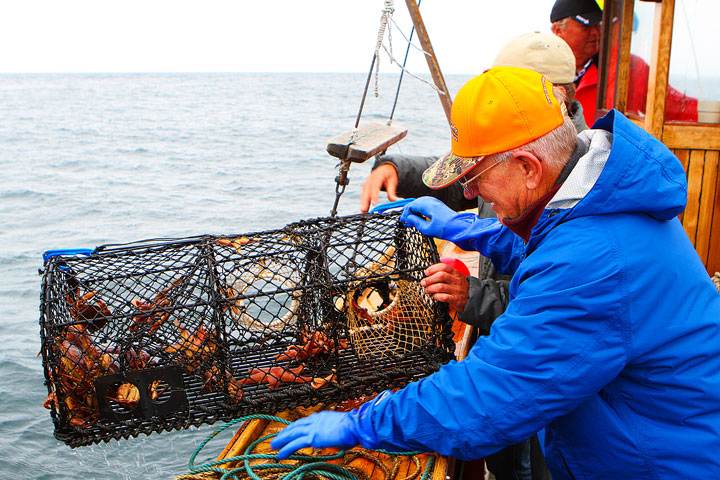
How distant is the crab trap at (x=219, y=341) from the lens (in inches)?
77.0

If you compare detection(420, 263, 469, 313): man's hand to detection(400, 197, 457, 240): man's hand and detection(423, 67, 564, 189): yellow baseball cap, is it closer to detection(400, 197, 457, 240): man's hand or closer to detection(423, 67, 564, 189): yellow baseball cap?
detection(400, 197, 457, 240): man's hand

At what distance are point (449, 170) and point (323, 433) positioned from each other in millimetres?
847

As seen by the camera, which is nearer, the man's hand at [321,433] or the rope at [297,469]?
the man's hand at [321,433]

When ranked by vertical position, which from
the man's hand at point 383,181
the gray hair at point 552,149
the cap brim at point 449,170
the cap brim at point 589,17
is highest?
the cap brim at point 589,17

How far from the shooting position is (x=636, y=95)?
12.7 feet

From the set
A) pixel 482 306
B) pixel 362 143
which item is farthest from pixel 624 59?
pixel 482 306

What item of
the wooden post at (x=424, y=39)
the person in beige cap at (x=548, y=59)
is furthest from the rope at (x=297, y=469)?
the wooden post at (x=424, y=39)

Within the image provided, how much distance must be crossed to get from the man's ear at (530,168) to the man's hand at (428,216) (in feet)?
2.57

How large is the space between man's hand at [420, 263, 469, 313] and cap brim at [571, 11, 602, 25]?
118 inches

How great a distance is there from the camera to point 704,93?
136 inches

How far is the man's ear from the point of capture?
4.63 ft

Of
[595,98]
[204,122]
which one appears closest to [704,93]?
[595,98]

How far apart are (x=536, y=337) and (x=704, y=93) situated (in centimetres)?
300

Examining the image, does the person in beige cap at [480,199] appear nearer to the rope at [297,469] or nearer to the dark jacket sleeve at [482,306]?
the dark jacket sleeve at [482,306]
